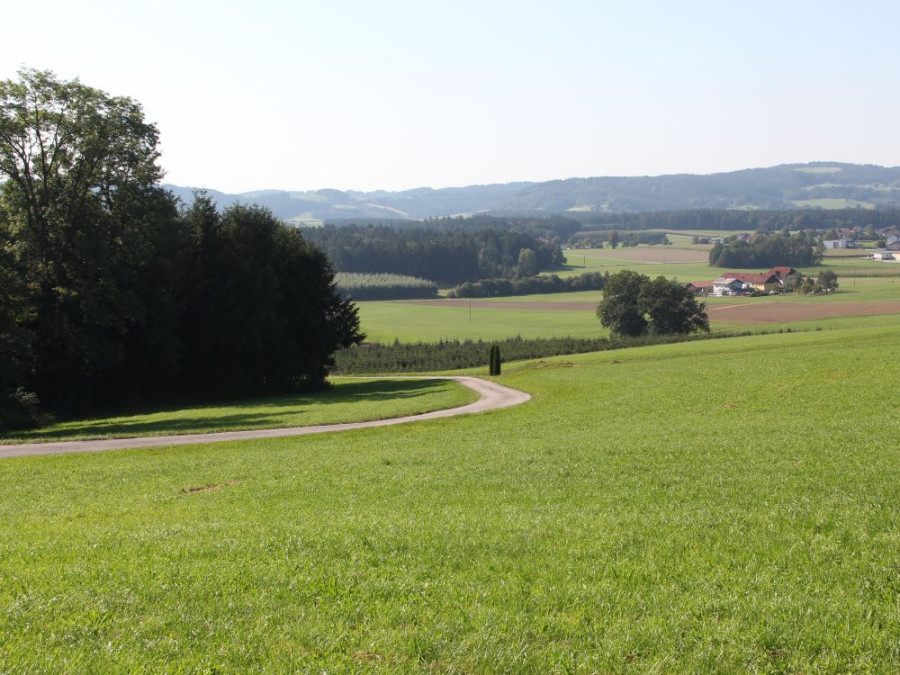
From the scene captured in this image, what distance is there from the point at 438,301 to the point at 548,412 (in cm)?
13143

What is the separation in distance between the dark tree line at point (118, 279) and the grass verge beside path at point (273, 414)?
17.0 ft

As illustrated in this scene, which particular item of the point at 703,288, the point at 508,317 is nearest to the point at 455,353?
the point at 508,317

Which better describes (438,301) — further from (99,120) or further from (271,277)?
(99,120)

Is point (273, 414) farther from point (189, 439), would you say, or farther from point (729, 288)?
point (729, 288)

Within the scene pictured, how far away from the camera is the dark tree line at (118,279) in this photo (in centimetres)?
4438

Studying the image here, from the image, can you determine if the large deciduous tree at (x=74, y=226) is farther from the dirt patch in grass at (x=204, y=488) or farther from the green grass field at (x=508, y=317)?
the green grass field at (x=508, y=317)

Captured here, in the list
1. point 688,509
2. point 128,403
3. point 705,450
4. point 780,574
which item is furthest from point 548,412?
point 128,403

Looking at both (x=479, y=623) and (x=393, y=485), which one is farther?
(x=393, y=485)

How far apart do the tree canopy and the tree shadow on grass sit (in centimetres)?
6515

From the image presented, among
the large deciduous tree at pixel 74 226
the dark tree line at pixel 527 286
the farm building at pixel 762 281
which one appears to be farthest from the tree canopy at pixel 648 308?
the large deciduous tree at pixel 74 226

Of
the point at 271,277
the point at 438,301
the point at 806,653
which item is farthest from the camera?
the point at 438,301

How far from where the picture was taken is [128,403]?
49906 millimetres

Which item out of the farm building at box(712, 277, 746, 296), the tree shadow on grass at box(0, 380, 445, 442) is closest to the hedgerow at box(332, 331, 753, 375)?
the tree shadow on grass at box(0, 380, 445, 442)

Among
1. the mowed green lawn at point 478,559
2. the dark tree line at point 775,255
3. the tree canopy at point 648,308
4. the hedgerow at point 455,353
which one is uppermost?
the dark tree line at point 775,255
